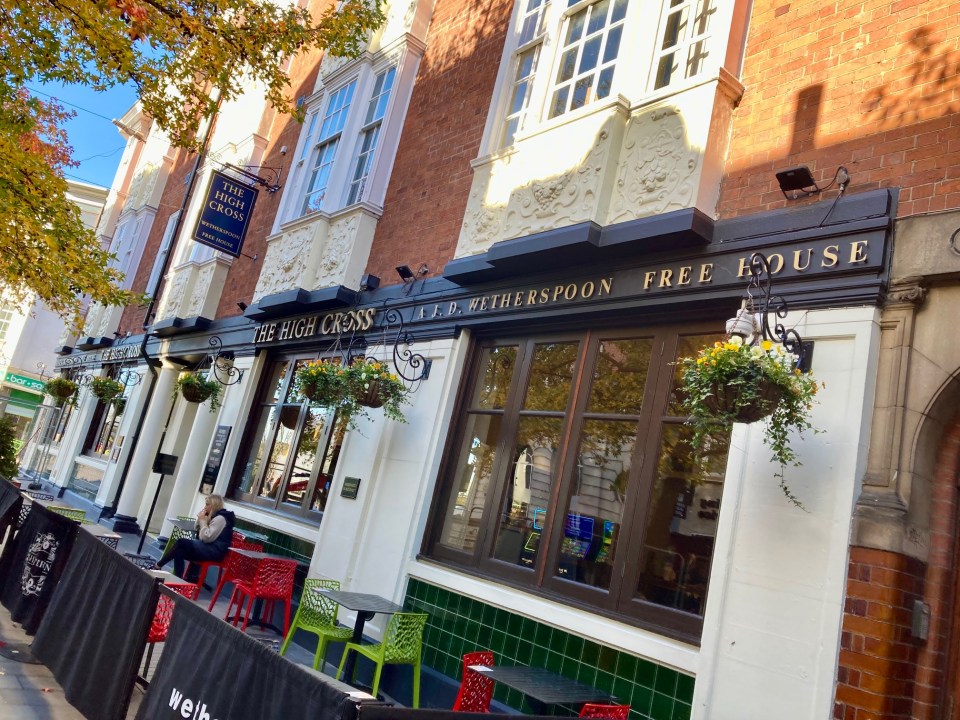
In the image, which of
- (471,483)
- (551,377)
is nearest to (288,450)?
(471,483)

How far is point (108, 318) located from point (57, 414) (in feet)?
15.9

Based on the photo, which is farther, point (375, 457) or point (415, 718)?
point (375, 457)

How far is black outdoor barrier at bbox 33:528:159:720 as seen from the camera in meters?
4.54

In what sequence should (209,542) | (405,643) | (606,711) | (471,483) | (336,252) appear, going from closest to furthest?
(606,711)
(405,643)
(471,483)
(209,542)
(336,252)

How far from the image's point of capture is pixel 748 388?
170 inches

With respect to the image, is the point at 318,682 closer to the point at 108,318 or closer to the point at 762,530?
the point at 762,530

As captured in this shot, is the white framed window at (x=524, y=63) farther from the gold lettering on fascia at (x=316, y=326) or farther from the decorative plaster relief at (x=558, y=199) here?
the gold lettering on fascia at (x=316, y=326)

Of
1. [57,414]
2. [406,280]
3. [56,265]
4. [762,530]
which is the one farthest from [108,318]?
[762,530]

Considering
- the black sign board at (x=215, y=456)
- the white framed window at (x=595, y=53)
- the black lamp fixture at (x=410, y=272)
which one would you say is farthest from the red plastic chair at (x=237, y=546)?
the white framed window at (x=595, y=53)

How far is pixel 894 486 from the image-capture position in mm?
4422

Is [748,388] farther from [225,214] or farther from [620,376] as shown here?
[225,214]

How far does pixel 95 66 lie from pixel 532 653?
23.2 feet

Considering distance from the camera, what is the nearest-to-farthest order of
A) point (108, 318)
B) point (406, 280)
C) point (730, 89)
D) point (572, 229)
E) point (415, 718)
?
1. point (415, 718)
2. point (730, 89)
3. point (572, 229)
4. point (406, 280)
5. point (108, 318)

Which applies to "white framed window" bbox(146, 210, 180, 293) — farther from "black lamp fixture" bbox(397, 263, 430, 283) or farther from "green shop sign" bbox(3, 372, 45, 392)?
"green shop sign" bbox(3, 372, 45, 392)
